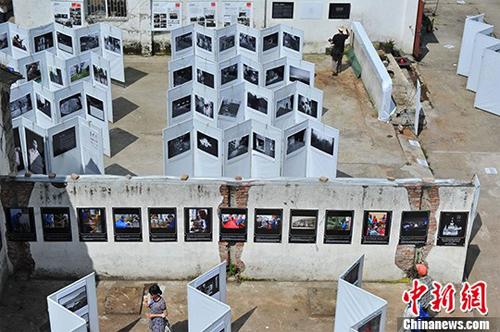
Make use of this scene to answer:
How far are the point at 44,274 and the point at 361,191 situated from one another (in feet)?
21.6

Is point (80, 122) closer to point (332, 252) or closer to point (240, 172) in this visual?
point (240, 172)

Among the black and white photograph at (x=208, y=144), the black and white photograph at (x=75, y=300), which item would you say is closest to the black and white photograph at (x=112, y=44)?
the black and white photograph at (x=208, y=144)

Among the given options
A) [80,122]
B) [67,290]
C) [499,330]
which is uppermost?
[80,122]

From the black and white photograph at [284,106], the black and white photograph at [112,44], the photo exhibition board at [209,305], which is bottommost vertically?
the photo exhibition board at [209,305]

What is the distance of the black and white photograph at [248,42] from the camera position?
24500 millimetres

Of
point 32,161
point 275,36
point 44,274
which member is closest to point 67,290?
point 44,274

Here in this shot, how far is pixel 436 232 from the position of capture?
1631cm

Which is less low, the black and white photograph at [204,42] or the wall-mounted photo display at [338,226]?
the black and white photograph at [204,42]

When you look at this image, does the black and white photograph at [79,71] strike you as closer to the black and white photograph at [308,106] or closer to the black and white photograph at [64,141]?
the black and white photograph at [64,141]

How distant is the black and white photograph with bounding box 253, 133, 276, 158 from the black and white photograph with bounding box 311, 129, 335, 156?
92 centimetres

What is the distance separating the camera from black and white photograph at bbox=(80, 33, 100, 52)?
23891mm

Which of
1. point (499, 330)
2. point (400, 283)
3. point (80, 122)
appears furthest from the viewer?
point (80, 122)

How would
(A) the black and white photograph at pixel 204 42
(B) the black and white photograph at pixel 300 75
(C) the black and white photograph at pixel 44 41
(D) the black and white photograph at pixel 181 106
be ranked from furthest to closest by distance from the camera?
(A) the black and white photograph at pixel 204 42 < (C) the black and white photograph at pixel 44 41 < (B) the black and white photograph at pixel 300 75 < (D) the black and white photograph at pixel 181 106

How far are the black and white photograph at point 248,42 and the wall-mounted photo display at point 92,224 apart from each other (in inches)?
398
